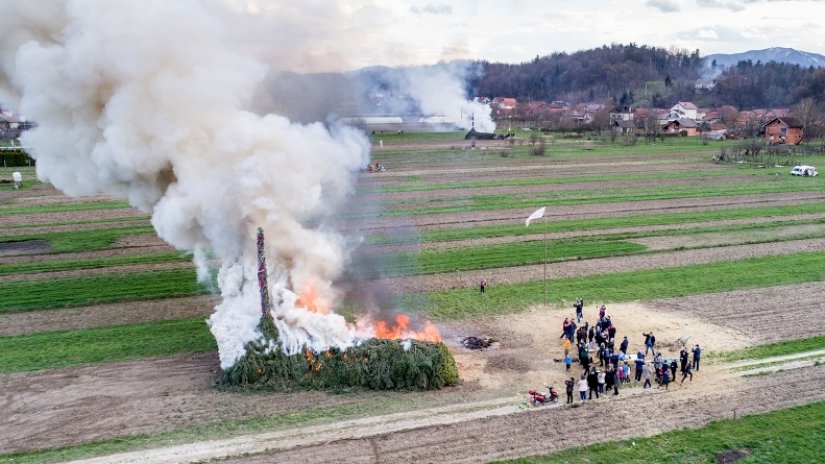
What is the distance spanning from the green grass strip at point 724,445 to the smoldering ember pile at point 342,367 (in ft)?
15.7

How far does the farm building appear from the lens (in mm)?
100875

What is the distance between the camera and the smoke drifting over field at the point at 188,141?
22.2 m

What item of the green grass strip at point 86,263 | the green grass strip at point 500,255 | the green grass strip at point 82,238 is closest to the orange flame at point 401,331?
the green grass strip at point 500,255

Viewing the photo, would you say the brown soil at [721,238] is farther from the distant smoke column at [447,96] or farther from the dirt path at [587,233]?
the distant smoke column at [447,96]

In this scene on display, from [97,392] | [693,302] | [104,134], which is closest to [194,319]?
[97,392]

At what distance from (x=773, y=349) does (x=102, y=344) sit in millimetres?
24488

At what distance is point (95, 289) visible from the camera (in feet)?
105

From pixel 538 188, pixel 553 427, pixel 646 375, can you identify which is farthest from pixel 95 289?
pixel 538 188

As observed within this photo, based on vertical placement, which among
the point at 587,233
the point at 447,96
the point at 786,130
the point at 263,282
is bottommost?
the point at 587,233

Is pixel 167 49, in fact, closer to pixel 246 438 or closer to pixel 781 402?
pixel 246 438

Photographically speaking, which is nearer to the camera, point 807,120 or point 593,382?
point 593,382

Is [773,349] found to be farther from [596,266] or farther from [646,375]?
[596,266]

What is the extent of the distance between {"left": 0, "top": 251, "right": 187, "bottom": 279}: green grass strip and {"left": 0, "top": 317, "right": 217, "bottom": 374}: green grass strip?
9.76m

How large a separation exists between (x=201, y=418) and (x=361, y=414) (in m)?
4.60
